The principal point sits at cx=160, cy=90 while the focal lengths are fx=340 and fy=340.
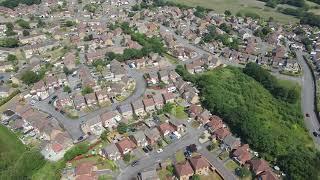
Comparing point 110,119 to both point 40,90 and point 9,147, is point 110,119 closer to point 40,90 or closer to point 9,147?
point 9,147

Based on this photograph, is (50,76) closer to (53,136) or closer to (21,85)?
(21,85)

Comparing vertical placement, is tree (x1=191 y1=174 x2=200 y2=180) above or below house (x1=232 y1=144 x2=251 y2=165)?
below

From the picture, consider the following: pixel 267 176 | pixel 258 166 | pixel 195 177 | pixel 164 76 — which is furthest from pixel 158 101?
pixel 267 176

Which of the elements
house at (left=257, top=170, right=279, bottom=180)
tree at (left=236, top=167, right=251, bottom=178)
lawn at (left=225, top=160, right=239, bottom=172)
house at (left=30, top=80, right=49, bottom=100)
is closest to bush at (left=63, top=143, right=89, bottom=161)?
house at (left=30, top=80, right=49, bottom=100)

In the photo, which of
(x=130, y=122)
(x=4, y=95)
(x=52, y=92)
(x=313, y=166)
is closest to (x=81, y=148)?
(x=130, y=122)

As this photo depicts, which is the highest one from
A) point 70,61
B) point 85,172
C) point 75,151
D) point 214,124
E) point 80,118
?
point 214,124

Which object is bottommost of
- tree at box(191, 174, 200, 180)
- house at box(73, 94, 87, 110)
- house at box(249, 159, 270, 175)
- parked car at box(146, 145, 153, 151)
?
house at box(73, 94, 87, 110)

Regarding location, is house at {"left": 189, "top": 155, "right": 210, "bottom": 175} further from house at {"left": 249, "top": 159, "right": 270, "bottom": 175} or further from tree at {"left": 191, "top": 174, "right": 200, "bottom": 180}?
house at {"left": 249, "top": 159, "right": 270, "bottom": 175}
